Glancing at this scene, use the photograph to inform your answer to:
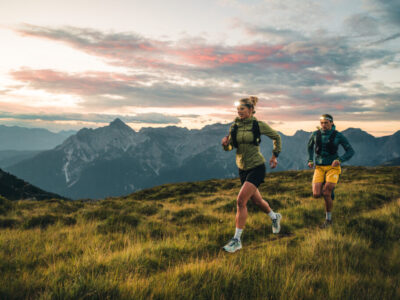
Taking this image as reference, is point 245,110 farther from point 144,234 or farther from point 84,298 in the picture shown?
point 84,298

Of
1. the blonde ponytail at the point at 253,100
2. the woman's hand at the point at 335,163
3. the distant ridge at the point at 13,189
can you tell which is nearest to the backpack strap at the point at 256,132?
the blonde ponytail at the point at 253,100

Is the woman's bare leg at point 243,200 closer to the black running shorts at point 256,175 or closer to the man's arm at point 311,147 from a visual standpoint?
the black running shorts at point 256,175

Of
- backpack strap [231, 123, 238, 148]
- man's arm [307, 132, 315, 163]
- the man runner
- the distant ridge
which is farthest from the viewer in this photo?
the distant ridge

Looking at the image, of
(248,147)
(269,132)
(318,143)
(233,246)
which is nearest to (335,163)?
(318,143)

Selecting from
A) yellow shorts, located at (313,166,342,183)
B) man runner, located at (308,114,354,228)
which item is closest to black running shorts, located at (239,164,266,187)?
man runner, located at (308,114,354,228)

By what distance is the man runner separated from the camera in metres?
7.75

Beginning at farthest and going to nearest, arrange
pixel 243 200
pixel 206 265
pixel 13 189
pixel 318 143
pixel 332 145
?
pixel 13 189
pixel 318 143
pixel 332 145
pixel 243 200
pixel 206 265

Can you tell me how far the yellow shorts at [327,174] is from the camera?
25.5 ft

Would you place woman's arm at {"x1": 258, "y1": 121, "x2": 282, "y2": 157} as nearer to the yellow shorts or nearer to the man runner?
the man runner

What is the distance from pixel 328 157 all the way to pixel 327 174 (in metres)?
0.56

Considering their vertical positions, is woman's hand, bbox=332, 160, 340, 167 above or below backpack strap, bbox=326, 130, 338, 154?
below

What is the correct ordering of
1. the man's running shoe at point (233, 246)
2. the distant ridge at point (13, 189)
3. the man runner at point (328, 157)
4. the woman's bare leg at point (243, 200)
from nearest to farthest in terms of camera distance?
1. the man's running shoe at point (233, 246)
2. the woman's bare leg at point (243, 200)
3. the man runner at point (328, 157)
4. the distant ridge at point (13, 189)

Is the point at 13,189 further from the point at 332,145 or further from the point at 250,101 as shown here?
the point at 332,145

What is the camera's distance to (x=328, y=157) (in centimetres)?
791
